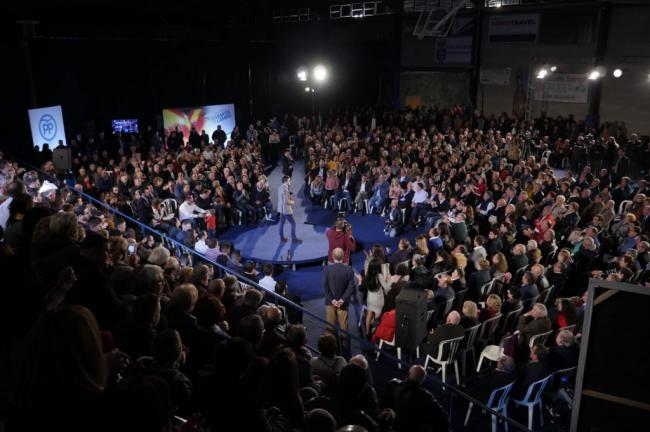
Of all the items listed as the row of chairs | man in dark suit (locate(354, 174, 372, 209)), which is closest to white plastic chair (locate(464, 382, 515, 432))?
the row of chairs

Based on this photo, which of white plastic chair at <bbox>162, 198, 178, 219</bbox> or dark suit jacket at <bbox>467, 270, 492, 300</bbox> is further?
white plastic chair at <bbox>162, 198, 178, 219</bbox>

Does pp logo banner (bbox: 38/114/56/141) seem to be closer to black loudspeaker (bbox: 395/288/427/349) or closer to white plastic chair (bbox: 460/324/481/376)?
black loudspeaker (bbox: 395/288/427/349)

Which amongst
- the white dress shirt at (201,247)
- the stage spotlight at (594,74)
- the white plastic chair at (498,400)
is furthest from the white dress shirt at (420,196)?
the stage spotlight at (594,74)

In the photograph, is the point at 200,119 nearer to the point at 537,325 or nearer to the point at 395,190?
the point at 395,190

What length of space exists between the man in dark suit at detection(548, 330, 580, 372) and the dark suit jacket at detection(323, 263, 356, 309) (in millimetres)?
2518

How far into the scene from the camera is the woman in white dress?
679 cm

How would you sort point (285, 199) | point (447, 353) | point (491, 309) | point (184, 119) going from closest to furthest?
1. point (447, 353)
2. point (491, 309)
3. point (285, 199)
4. point (184, 119)

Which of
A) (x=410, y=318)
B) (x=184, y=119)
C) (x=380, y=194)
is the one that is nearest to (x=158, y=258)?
(x=410, y=318)

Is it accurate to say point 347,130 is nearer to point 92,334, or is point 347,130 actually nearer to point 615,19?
point 615,19

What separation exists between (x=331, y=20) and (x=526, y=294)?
65.6 feet

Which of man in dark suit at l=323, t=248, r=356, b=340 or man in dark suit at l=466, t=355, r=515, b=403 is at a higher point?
man in dark suit at l=323, t=248, r=356, b=340

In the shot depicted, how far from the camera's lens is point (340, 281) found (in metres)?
6.87

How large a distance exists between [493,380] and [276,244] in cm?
630

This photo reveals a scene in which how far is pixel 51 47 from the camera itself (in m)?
14.5
